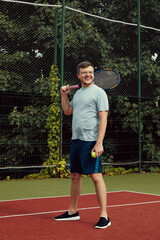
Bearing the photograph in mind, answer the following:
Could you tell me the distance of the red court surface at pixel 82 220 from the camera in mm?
3732

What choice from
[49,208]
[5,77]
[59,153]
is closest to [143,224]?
[49,208]

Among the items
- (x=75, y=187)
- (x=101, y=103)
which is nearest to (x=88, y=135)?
(x=101, y=103)

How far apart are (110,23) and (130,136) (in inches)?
116

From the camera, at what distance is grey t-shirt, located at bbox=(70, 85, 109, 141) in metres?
4.17

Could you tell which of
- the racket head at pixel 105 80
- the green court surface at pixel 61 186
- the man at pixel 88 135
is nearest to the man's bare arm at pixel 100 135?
the man at pixel 88 135

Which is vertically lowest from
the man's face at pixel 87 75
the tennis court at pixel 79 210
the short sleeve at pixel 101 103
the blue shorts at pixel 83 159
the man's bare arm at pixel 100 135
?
the tennis court at pixel 79 210

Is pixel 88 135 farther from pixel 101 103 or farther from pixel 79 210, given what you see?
pixel 79 210

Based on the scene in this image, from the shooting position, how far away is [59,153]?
29.7 feet

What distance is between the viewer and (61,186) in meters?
7.62

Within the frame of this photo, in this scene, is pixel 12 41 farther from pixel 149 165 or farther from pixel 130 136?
pixel 149 165

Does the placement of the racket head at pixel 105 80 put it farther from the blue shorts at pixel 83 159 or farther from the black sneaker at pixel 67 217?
the black sneaker at pixel 67 217

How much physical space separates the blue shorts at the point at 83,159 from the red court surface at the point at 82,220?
0.53m

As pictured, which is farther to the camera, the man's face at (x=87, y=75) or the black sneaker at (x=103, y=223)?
the man's face at (x=87, y=75)

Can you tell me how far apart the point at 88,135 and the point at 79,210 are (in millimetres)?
1197
